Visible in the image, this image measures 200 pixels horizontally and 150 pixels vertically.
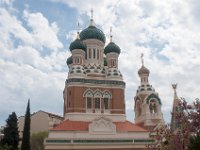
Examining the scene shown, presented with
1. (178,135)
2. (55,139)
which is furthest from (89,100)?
(178,135)

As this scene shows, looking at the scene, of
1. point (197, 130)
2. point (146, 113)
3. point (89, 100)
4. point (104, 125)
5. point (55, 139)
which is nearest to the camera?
point (197, 130)

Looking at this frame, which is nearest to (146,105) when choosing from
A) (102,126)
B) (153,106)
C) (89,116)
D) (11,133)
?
(153,106)

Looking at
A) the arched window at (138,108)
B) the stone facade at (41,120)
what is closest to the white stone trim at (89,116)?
the arched window at (138,108)

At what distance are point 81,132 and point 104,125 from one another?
2.58 m

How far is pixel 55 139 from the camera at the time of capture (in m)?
30.2

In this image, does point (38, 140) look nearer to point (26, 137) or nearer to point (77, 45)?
point (26, 137)

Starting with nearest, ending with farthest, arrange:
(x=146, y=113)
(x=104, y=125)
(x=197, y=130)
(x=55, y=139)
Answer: (x=197, y=130), (x=55, y=139), (x=104, y=125), (x=146, y=113)

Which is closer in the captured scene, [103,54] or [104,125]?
[104,125]

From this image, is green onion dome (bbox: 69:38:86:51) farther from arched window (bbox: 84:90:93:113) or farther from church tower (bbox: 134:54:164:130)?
church tower (bbox: 134:54:164:130)

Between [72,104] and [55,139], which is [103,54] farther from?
[55,139]

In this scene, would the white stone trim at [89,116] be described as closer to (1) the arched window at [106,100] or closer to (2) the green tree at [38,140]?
(1) the arched window at [106,100]

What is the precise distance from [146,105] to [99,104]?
23.4ft

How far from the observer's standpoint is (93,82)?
35406 mm

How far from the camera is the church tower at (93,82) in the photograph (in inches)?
1352
